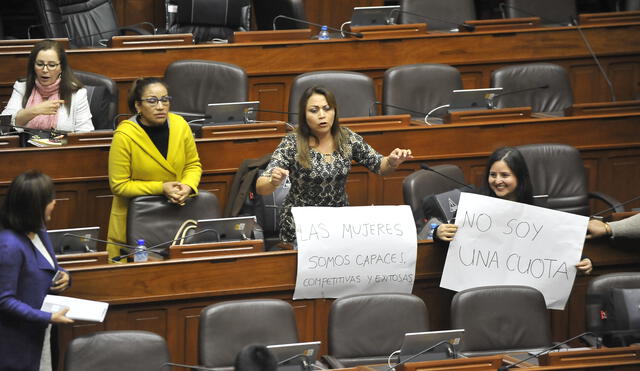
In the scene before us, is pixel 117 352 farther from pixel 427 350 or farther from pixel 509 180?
pixel 509 180

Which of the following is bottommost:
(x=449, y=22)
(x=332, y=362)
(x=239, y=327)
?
(x=332, y=362)

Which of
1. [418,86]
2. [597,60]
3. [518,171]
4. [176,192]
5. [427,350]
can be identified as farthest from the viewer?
[597,60]

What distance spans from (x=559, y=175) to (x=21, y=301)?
226cm

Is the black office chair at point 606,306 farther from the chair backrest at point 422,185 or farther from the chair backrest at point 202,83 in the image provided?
the chair backrest at point 202,83

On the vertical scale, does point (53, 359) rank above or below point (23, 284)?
below

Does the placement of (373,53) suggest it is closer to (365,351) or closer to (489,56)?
(489,56)

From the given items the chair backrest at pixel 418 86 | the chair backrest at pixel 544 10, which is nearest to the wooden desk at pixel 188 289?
the chair backrest at pixel 418 86

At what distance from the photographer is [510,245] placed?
3.61 metres

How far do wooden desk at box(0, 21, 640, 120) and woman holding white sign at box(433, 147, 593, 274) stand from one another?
1525mm

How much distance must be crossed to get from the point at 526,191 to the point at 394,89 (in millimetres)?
1227

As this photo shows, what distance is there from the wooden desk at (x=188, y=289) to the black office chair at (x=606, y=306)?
1.72ft

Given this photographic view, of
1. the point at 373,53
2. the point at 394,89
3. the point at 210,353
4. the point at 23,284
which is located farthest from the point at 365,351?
the point at 373,53

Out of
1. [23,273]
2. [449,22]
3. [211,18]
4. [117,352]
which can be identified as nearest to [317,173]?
[117,352]

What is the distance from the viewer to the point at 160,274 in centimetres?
340
